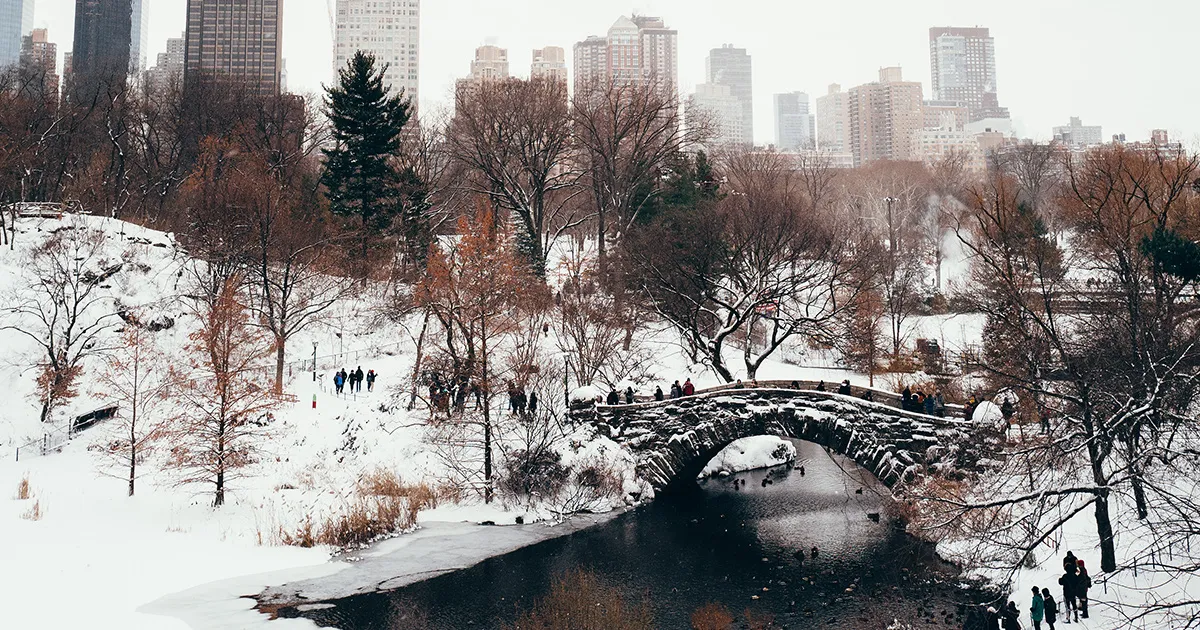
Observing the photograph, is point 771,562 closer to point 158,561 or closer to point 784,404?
point 784,404

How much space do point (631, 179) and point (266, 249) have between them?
61.0 feet

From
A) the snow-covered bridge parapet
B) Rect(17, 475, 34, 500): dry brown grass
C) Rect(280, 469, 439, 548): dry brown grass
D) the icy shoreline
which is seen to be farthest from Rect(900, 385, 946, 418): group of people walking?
Rect(17, 475, 34, 500): dry brown grass

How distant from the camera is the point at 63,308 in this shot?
116 ft

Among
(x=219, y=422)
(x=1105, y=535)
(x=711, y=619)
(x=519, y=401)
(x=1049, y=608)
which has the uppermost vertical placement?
(x=519, y=401)

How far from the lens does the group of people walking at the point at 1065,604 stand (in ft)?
49.3

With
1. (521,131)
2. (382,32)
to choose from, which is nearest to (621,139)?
(521,131)

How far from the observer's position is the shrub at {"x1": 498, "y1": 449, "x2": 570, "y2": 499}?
25.7 m

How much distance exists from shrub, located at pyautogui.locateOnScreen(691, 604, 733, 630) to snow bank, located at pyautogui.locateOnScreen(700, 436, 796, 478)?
44.3 ft

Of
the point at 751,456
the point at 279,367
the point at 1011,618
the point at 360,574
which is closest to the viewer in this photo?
the point at 1011,618

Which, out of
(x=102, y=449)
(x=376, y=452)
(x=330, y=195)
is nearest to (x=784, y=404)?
(x=376, y=452)

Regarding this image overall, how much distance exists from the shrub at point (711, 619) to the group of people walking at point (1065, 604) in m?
5.19

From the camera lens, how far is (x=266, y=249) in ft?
117

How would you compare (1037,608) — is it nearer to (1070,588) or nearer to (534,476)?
(1070,588)

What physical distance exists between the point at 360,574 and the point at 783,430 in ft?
41.9
